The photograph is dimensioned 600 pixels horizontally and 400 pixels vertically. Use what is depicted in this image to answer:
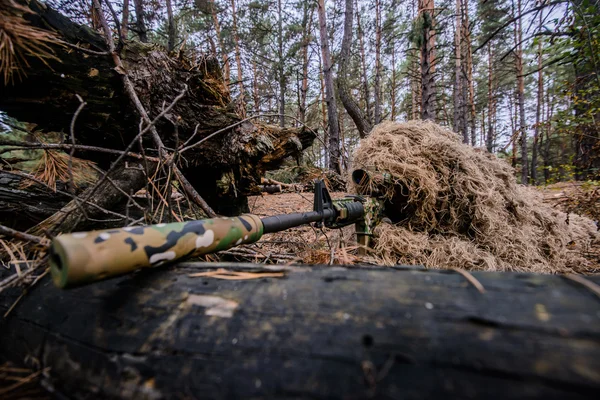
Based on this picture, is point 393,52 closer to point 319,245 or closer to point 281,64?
point 281,64

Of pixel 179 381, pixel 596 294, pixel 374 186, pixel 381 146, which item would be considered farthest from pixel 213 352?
pixel 381 146

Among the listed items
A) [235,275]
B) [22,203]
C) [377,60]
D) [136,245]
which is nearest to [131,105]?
[22,203]

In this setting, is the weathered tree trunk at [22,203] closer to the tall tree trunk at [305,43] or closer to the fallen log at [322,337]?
the fallen log at [322,337]

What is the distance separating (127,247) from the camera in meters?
0.70

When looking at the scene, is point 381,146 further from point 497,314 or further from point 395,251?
point 497,314

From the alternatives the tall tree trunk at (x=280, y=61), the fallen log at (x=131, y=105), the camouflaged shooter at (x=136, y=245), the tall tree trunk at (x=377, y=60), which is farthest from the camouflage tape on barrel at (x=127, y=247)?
the tall tree trunk at (x=377, y=60)

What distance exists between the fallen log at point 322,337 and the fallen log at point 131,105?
0.97 meters

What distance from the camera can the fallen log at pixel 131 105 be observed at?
5.72 ft

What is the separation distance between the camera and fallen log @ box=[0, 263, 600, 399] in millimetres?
428

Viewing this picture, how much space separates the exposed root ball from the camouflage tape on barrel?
70.5 inches

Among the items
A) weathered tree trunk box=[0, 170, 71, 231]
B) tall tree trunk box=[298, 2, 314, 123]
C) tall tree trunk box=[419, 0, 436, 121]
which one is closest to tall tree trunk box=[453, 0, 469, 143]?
tall tree trunk box=[419, 0, 436, 121]

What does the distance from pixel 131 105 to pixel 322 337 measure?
258 cm

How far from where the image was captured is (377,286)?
2.10 ft

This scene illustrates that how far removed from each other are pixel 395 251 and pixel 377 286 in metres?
1.90
